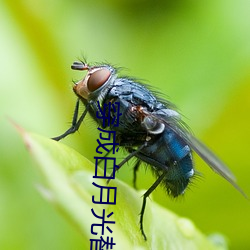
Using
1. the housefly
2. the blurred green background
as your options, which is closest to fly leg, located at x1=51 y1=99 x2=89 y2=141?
the housefly

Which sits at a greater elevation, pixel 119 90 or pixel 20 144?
pixel 119 90

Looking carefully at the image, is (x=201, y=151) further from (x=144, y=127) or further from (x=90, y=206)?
(x=90, y=206)

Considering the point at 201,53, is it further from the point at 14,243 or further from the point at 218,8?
the point at 14,243

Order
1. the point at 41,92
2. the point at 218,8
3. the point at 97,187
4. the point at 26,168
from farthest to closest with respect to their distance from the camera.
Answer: the point at 218,8 → the point at 41,92 → the point at 26,168 → the point at 97,187

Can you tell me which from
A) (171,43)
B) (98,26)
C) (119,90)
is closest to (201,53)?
(171,43)

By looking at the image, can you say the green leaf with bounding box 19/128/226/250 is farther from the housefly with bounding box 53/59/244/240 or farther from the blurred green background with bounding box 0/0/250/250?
the blurred green background with bounding box 0/0/250/250

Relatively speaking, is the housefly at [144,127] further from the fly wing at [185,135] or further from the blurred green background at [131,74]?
the blurred green background at [131,74]

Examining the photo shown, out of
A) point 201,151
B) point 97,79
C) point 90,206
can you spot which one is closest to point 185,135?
point 201,151
